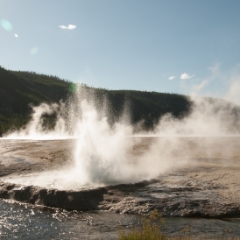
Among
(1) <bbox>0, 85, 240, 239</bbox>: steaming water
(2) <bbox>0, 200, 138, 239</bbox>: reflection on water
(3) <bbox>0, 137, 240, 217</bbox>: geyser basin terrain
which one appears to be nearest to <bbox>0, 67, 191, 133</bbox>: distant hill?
(1) <bbox>0, 85, 240, 239</bbox>: steaming water

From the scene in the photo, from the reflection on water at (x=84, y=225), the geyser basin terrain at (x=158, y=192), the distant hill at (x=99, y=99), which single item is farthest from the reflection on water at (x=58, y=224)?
the distant hill at (x=99, y=99)

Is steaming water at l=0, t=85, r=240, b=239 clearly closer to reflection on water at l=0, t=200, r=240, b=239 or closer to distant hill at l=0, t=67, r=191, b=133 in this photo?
reflection on water at l=0, t=200, r=240, b=239

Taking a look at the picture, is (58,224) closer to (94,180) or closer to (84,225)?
(84,225)

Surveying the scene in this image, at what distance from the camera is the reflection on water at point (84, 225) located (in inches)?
290

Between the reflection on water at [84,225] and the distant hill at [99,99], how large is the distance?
232 ft

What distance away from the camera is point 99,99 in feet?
431

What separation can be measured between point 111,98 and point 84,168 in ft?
410

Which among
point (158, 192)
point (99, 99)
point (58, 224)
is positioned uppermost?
point (99, 99)

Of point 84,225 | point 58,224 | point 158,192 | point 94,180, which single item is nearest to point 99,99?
point 94,180

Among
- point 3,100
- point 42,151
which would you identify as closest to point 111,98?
point 3,100

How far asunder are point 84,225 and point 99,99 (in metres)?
124

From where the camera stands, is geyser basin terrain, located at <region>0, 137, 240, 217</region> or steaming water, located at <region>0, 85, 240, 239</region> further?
geyser basin terrain, located at <region>0, 137, 240, 217</region>

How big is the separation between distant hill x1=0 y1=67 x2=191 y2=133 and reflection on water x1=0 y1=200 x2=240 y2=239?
232ft

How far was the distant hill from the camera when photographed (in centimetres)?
9900
